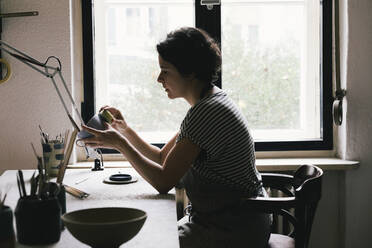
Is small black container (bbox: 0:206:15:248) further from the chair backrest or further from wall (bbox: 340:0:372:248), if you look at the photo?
wall (bbox: 340:0:372:248)

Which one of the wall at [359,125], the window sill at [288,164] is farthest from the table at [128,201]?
the wall at [359,125]

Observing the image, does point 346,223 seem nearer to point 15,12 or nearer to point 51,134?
point 51,134

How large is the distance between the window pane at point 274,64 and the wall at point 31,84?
0.91 m

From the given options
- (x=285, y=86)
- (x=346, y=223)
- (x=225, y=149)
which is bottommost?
(x=346, y=223)

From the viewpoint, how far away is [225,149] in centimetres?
165

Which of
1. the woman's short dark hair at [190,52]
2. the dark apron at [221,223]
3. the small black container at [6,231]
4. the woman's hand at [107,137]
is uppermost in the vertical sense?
the woman's short dark hair at [190,52]

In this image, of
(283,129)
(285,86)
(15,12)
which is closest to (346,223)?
(283,129)

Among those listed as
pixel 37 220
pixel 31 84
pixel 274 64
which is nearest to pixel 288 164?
pixel 274 64

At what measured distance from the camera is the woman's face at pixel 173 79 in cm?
184

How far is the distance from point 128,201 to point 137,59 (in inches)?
51.4

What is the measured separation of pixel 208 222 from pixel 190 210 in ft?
0.42

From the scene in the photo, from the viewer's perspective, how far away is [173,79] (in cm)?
186

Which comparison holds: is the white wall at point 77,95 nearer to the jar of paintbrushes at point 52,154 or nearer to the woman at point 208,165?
the jar of paintbrushes at point 52,154

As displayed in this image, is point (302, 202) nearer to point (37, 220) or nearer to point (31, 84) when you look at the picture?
point (37, 220)
